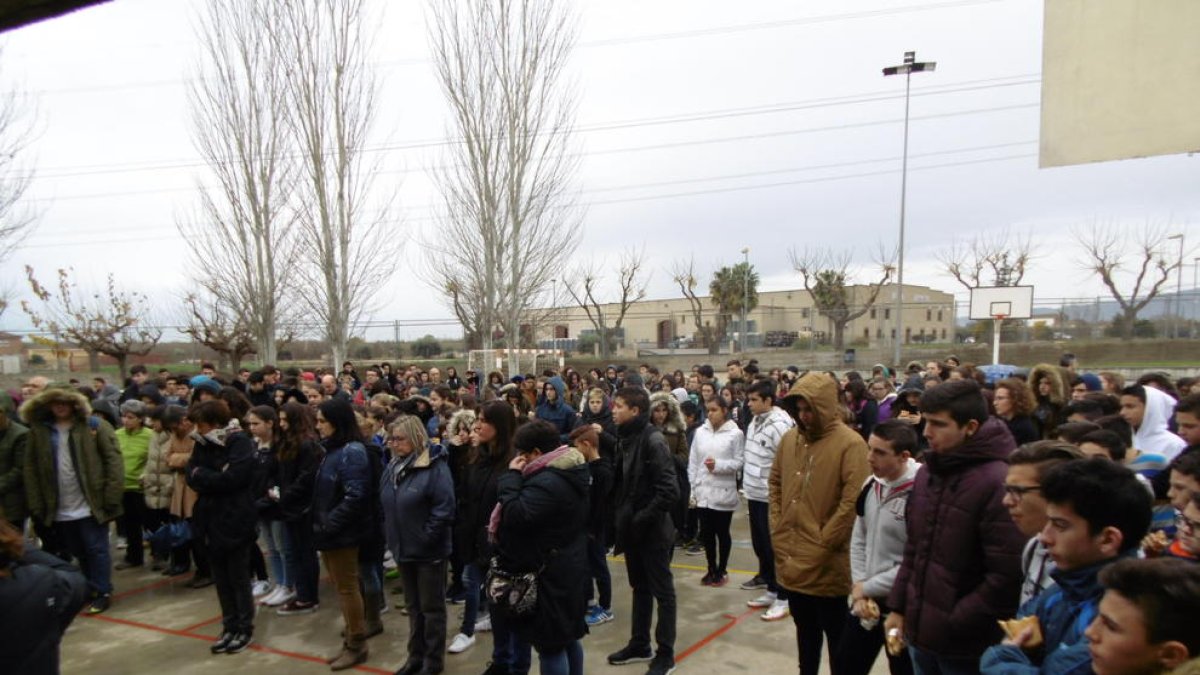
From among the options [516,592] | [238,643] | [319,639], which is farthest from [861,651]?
[238,643]

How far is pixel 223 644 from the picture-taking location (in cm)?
502

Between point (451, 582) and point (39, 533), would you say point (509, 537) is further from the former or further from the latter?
point (39, 533)

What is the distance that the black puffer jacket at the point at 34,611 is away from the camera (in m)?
2.69

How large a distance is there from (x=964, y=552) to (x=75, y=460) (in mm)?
6798

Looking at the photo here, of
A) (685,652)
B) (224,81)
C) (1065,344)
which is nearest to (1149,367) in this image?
(1065,344)

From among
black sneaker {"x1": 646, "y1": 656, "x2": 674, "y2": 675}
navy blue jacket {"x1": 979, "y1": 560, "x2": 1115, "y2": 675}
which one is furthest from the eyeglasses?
black sneaker {"x1": 646, "y1": 656, "x2": 674, "y2": 675}

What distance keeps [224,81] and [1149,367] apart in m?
27.7

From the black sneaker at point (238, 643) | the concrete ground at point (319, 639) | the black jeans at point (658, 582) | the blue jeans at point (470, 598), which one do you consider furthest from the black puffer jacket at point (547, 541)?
the black sneaker at point (238, 643)

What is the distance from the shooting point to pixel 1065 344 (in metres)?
21.6

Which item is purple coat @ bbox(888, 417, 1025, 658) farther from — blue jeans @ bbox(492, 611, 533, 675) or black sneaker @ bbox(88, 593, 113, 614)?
black sneaker @ bbox(88, 593, 113, 614)

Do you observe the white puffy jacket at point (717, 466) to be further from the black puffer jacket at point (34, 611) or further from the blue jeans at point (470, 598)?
the black puffer jacket at point (34, 611)

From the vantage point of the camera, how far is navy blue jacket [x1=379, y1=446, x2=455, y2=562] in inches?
171

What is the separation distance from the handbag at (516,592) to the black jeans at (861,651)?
161 centimetres

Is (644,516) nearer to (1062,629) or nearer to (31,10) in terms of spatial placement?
(1062,629)
